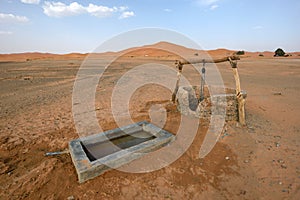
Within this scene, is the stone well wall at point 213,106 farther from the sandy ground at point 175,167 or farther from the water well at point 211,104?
the sandy ground at point 175,167

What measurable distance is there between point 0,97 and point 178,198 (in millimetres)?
8030

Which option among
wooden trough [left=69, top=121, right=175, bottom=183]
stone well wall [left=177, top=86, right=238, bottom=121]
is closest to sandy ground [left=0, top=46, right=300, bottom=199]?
wooden trough [left=69, top=121, right=175, bottom=183]

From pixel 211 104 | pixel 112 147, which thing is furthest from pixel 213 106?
pixel 112 147

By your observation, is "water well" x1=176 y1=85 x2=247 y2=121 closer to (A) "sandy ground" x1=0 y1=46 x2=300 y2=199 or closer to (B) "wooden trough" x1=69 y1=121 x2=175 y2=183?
(A) "sandy ground" x1=0 y1=46 x2=300 y2=199

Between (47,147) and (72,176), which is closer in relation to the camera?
(72,176)

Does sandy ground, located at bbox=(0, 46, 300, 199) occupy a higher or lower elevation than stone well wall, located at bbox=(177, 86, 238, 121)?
lower

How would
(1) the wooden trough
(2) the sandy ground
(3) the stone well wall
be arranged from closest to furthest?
(2) the sandy ground, (1) the wooden trough, (3) the stone well wall

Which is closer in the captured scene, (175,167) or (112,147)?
(175,167)

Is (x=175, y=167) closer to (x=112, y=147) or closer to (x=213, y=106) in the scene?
(x=112, y=147)

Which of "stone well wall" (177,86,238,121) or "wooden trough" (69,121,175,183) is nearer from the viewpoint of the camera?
"wooden trough" (69,121,175,183)

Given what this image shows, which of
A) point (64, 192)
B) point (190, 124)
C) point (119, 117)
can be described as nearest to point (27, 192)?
point (64, 192)

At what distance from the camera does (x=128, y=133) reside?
3.79m

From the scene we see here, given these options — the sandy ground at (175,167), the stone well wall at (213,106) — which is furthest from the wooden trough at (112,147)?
the stone well wall at (213,106)

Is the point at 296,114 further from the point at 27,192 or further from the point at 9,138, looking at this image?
the point at 9,138
